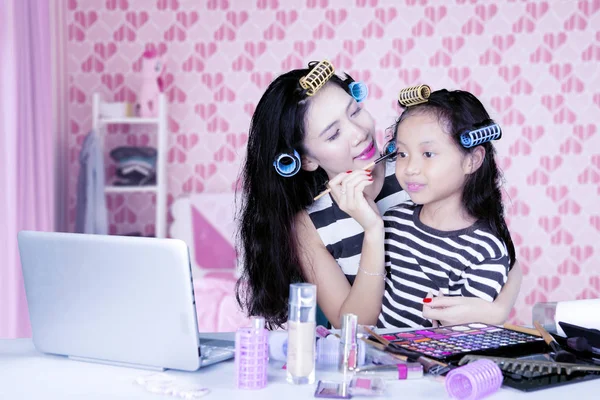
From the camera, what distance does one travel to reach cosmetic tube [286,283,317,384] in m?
1.06

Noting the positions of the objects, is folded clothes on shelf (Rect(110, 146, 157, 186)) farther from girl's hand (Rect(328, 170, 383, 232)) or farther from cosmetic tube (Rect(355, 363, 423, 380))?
cosmetic tube (Rect(355, 363, 423, 380))

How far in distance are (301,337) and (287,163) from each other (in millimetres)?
782

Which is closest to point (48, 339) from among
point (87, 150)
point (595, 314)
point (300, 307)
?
point (300, 307)

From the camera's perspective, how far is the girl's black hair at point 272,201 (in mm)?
1782

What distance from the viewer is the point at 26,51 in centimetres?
→ 347

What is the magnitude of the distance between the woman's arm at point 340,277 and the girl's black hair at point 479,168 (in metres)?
0.25

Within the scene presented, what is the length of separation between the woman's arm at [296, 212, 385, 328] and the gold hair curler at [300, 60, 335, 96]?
37 centimetres

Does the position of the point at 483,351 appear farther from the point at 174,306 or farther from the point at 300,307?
the point at 174,306

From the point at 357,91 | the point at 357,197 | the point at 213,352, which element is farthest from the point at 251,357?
the point at 357,91

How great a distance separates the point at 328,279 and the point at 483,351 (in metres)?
0.71

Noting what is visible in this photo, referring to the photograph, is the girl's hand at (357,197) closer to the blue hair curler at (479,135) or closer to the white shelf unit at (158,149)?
the blue hair curler at (479,135)

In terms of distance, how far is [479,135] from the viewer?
4.99 feet

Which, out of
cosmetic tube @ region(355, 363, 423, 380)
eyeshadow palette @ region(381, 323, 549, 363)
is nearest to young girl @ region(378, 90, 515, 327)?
eyeshadow palette @ region(381, 323, 549, 363)

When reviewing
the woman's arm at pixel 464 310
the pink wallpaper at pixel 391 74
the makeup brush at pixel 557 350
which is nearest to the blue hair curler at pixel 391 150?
the woman's arm at pixel 464 310
